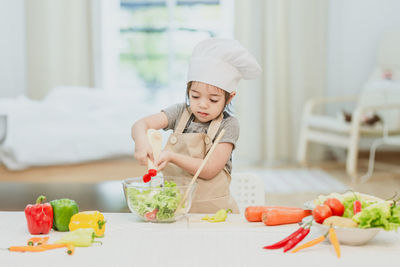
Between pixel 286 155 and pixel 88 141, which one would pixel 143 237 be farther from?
pixel 286 155

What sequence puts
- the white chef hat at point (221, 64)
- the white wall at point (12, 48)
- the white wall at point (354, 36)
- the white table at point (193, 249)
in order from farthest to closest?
the white wall at point (354, 36), the white wall at point (12, 48), the white chef hat at point (221, 64), the white table at point (193, 249)

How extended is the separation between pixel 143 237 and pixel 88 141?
150 centimetres

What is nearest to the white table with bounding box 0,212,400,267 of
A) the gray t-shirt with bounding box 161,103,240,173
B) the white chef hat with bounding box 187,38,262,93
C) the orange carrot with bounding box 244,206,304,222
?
the orange carrot with bounding box 244,206,304,222

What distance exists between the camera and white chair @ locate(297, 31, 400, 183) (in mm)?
4582

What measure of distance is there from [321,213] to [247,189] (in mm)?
640

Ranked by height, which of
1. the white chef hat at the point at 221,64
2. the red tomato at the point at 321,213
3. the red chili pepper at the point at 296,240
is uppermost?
the white chef hat at the point at 221,64

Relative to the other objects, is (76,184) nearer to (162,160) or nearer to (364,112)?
(162,160)

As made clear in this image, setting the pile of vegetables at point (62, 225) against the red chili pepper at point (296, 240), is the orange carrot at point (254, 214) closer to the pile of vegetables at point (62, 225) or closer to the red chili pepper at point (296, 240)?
the red chili pepper at point (296, 240)

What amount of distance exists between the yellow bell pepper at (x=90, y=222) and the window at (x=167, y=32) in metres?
4.52

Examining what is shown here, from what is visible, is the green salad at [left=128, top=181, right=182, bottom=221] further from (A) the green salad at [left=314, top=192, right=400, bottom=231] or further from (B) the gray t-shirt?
(A) the green salad at [left=314, top=192, right=400, bottom=231]

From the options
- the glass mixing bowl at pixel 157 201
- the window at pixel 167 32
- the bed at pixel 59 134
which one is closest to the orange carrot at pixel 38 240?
the glass mixing bowl at pixel 157 201

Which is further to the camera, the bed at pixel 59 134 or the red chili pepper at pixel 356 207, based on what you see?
the bed at pixel 59 134

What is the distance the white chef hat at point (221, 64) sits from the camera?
161cm

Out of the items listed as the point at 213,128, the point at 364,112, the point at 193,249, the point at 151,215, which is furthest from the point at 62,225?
the point at 364,112
